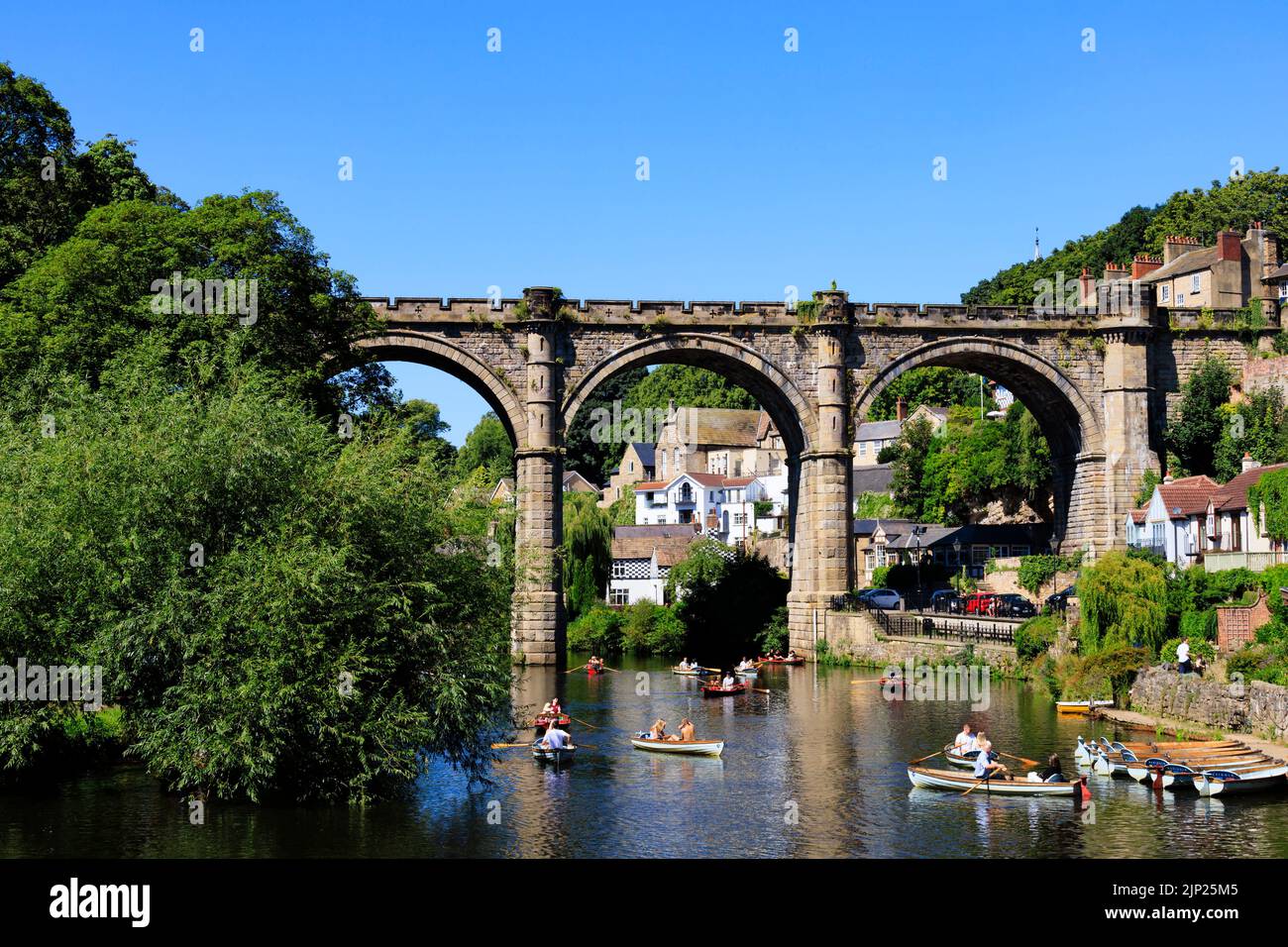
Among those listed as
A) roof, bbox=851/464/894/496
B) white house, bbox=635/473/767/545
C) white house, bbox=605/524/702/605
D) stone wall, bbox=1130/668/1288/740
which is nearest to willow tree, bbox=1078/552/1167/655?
stone wall, bbox=1130/668/1288/740

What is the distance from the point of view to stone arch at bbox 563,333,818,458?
168 ft

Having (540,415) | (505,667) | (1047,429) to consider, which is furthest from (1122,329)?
(505,667)

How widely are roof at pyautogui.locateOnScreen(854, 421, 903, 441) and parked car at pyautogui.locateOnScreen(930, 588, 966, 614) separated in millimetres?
31998

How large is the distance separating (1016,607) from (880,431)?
141 feet

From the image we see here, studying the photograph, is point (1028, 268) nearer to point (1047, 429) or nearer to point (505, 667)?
point (1047, 429)

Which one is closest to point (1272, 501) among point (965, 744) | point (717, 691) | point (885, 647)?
point (965, 744)

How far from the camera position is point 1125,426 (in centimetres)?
5312

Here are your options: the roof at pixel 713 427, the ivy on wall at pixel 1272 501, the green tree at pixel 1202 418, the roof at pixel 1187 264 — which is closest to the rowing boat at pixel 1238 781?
the ivy on wall at pixel 1272 501

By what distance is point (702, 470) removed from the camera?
10031 cm

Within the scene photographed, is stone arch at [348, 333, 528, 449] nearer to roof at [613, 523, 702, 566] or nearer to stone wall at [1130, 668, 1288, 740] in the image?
roof at [613, 523, 702, 566]

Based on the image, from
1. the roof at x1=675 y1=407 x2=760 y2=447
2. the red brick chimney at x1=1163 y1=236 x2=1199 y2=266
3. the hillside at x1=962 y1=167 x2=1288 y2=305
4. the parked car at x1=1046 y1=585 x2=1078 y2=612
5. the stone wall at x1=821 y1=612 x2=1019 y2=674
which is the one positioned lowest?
the stone wall at x1=821 y1=612 x2=1019 y2=674

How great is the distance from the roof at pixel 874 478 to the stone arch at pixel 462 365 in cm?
3455

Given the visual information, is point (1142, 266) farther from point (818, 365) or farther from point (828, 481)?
point (828, 481)
